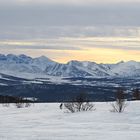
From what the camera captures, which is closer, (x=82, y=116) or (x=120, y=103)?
(x=82, y=116)

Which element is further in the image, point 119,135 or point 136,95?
point 136,95

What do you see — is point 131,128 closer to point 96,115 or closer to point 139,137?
point 139,137

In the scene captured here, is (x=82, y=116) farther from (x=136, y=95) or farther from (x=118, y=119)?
(x=136, y=95)

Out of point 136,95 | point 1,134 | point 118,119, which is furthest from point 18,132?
point 136,95

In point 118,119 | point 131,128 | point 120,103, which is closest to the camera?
point 131,128

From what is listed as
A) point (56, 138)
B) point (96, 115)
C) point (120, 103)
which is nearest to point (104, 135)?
point (56, 138)

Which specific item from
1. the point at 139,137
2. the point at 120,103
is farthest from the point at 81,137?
the point at 120,103

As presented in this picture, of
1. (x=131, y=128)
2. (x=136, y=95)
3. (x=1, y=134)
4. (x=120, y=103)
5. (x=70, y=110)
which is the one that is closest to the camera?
(x=1, y=134)

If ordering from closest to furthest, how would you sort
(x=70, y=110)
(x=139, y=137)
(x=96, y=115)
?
(x=139, y=137) < (x=96, y=115) < (x=70, y=110)

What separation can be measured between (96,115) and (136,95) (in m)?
32.0

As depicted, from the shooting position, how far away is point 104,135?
21094 millimetres

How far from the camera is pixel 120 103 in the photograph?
127ft

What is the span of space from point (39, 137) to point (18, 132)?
2496mm

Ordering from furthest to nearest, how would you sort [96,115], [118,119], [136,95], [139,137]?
[136,95]
[96,115]
[118,119]
[139,137]
